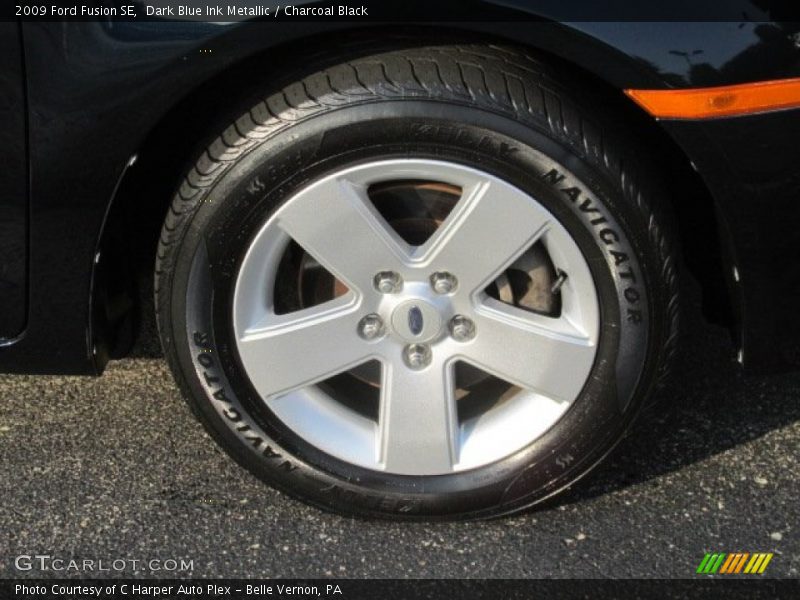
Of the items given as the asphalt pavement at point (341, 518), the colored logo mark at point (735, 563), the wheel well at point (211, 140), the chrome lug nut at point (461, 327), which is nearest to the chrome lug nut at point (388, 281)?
the chrome lug nut at point (461, 327)

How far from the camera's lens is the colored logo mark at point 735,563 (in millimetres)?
2273

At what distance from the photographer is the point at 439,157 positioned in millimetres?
2115

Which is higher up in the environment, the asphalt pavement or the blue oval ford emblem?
the blue oval ford emblem

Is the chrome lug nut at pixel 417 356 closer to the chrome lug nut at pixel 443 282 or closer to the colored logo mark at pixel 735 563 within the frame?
the chrome lug nut at pixel 443 282

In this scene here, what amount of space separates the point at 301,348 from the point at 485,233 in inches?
16.6

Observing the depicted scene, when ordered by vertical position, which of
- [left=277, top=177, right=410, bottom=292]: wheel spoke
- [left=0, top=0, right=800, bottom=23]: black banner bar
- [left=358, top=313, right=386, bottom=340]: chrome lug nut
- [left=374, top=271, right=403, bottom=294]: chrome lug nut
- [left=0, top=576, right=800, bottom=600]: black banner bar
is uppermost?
[left=0, top=0, right=800, bottom=23]: black banner bar

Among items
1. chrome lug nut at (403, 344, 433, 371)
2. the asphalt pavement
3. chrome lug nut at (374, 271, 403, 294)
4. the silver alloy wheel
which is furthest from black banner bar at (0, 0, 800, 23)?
the asphalt pavement

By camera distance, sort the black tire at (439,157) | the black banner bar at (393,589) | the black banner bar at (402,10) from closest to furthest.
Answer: the black banner bar at (402,10) < the black tire at (439,157) < the black banner bar at (393,589)

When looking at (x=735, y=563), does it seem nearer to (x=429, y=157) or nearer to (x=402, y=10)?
(x=429, y=157)

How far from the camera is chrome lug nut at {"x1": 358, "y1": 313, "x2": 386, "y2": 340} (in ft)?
7.46

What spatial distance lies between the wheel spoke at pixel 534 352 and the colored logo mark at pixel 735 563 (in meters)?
0.41

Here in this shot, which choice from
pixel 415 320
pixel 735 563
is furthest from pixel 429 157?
pixel 735 563

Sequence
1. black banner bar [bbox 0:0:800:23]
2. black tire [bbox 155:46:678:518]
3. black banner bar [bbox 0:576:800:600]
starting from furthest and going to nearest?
black banner bar [bbox 0:576:800:600] < black tire [bbox 155:46:678:518] < black banner bar [bbox 0:0:800:23]

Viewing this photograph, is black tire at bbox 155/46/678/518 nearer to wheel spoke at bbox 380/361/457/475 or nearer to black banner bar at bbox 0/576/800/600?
wheel spoke at bbox 380/361/457/475
